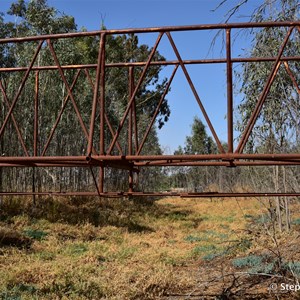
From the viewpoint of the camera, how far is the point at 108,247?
984 centimetres

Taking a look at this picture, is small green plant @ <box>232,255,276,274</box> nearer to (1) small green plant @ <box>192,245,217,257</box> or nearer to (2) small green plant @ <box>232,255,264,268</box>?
(2) small green plant @ <box>232,255,264,268</box>

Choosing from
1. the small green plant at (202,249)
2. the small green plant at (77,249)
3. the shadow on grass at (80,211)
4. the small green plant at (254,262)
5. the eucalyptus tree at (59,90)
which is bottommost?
the small green plant at (254,262)

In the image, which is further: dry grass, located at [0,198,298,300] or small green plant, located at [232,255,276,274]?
small green plant, located at [232,255,276,274]

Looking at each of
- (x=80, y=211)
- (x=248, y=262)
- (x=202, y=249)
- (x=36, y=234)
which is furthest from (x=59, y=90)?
(x=248, y=262)

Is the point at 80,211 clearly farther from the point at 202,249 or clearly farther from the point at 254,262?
the point at 254,262

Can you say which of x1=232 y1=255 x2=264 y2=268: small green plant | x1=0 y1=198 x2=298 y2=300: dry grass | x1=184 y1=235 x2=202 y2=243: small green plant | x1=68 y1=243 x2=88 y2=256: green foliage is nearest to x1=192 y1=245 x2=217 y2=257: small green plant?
x1=0 y1=198 x2=298 y2=300: dry grass

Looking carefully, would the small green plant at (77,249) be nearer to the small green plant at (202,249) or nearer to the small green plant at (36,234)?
the small green plant at (36,234)

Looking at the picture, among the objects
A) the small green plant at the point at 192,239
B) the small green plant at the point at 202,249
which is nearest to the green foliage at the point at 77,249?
the small green plant at the point at 202,249

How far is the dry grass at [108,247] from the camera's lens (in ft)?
20.8

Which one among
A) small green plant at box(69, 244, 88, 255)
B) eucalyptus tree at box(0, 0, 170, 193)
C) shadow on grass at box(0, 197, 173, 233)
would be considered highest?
eucalyptus tree at box(0, 0, 170, 193)

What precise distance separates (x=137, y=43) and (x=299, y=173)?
1723 centimetres

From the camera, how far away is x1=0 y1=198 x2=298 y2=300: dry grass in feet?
20.8

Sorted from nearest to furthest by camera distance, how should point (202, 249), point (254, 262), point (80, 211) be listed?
point (254, 262)
point (202, 249)
point (80, 211)

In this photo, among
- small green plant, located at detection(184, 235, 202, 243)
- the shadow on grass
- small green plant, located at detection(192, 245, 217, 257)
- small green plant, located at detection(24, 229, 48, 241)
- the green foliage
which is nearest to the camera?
the green foliage
